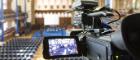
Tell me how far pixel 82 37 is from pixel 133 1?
14.0 ft

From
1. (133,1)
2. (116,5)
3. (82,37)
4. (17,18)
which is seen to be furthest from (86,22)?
(17,18)

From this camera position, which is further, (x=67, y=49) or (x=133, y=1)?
(x=133, y=1)

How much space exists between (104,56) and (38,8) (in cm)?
933

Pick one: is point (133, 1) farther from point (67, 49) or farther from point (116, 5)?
point (67, 49)

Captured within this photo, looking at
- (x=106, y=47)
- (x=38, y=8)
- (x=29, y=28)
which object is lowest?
(x=29, y=28)

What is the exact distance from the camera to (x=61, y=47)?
94 centimetres

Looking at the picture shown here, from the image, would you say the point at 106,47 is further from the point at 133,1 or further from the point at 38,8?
the point at 38,8

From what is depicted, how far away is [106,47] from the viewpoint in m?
0.80

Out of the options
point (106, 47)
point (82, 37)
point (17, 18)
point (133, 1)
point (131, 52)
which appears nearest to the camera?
point (131, 52)

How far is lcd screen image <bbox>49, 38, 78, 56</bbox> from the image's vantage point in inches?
37.1

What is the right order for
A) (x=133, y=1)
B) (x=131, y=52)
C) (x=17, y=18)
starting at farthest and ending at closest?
1. (x=17, y=18)
2. (x=133, y=1)
3. (x=131, y=52)

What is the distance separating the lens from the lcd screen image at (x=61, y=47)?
0.94 metres

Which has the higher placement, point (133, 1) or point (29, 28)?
point (133, 1)

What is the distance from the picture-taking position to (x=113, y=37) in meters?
0.70
